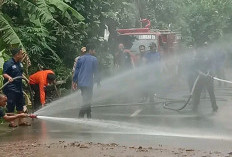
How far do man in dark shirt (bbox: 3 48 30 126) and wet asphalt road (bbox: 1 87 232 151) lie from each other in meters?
0.55

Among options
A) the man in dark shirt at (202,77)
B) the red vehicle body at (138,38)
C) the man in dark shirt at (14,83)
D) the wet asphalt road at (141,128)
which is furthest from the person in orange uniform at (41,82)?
the red vehicle body at (138,38)

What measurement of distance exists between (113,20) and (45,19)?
7.46 meters

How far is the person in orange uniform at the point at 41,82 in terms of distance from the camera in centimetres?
1118

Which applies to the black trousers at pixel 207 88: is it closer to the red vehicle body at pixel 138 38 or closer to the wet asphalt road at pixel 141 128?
the wet asphalt road at pixel 141 128

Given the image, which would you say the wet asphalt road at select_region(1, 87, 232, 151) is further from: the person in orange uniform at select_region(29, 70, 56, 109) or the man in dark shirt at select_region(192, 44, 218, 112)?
the person in orange uniform at select_region(29, 70, 56, 109)

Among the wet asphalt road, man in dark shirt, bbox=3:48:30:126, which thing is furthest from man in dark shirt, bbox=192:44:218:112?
man in dark shirt, bbox=3:48:30:126

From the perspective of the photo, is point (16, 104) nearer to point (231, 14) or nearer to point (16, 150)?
point (16, 150)

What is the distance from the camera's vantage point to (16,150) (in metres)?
7.73

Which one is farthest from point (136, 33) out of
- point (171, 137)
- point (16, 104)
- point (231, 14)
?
point (231, 14)

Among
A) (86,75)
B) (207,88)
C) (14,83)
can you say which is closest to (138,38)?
(207,88)

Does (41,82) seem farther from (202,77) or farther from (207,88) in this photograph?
(207,88)

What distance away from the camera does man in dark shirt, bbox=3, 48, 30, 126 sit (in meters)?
10.2

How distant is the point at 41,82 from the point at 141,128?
258 centimetres

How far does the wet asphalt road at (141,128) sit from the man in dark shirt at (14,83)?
55 cm
